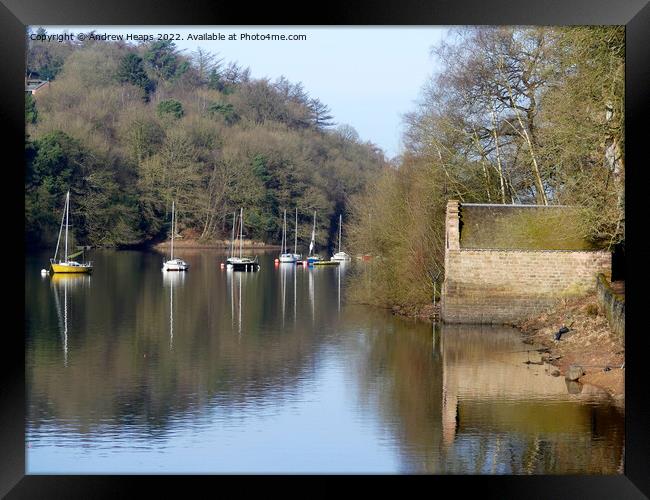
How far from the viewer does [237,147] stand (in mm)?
48312

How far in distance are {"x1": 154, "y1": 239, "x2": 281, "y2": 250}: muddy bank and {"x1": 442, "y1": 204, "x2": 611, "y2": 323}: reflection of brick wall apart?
29.9 m

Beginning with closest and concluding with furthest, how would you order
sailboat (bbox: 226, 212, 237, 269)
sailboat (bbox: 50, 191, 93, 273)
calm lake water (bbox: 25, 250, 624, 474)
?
calm lake water (bbox: 25, 250, 624, 474) → sailboat (bbox: 50, 191, 93, 273) → sailboat (bbox: 226, 212, 237, 269)

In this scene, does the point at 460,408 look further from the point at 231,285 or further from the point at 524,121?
the point at 231,285

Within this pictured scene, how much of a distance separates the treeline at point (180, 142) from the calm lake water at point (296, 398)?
18.5 meters

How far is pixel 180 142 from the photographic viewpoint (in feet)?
161

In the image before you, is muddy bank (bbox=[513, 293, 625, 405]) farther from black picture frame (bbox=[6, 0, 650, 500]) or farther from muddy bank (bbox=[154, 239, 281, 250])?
muddy bank (bbox=[154, 239, 281, 250])

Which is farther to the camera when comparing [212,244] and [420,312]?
[212,244]

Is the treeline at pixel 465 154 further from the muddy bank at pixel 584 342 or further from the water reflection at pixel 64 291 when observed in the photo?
the water reflection at pixel 64 291

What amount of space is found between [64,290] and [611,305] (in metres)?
21.6

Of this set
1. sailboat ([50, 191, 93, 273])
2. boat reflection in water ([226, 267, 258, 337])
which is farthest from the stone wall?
sailboat ([50, 191, 93, 273])

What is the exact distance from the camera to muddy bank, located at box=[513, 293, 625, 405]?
16.4 metres
